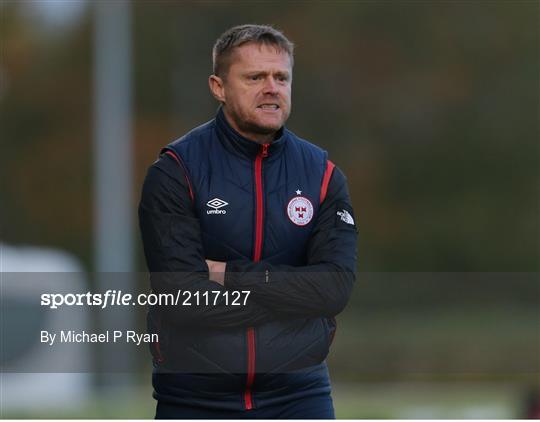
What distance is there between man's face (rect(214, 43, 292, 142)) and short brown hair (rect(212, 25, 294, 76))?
2cm

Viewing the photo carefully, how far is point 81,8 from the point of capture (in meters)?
34.4

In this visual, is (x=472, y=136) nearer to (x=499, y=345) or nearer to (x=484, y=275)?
(x=484, y=275)

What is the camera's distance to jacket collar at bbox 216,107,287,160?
18.2 feet

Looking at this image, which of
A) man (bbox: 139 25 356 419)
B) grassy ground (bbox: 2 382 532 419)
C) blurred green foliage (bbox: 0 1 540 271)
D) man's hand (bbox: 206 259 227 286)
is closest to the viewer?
man (bbox: 139 25 356 419)

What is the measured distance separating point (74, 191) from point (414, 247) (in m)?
8.62

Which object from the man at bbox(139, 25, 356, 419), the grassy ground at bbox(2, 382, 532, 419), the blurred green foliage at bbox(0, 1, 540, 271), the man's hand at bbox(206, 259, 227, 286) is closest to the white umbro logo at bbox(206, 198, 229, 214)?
the man at bbox(139, 25, 356, 419)

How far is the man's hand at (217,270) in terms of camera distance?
18.1ft

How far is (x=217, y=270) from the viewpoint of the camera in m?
5.53

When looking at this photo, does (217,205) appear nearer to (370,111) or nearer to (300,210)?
(300,210)

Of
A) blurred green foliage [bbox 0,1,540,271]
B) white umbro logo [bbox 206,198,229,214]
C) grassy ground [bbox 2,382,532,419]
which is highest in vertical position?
Result: blurred green foliage [bbox 0,1,540,271]

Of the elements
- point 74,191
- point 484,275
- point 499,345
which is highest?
point 74,191

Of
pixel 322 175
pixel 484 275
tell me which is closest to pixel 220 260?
pixel 322 175

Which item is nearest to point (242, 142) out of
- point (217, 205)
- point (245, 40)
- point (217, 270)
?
point (217, 205)

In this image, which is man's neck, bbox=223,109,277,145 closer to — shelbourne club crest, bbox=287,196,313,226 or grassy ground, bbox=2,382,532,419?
shelbourne club crest, bbox=287,196,313,226
